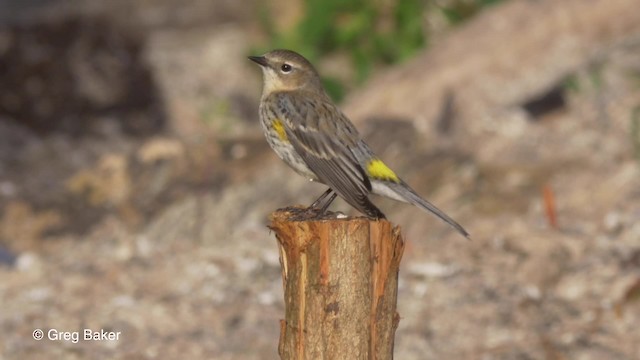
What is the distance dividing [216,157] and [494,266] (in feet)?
11.8

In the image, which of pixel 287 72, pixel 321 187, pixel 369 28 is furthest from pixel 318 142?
pixel 369 28

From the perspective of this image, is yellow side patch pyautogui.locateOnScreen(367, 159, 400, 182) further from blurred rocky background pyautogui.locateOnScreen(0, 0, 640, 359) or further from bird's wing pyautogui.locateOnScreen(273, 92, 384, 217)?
blurred rocky background pyautogui.locateOnScreen(0, 0, 640, 359)

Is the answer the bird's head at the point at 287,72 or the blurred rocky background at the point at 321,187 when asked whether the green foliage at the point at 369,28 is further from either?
the bird's head at the point at 287,72

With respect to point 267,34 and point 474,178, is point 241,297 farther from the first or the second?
point 267,34

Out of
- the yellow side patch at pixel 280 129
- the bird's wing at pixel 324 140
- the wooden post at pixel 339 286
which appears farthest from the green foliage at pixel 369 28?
the wooden post at pixel 339 286

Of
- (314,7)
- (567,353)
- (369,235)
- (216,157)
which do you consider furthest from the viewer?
(314,7)

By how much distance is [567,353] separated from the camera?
9.38m

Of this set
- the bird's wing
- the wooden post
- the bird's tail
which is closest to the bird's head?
the bird's wing

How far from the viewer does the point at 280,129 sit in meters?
7.90

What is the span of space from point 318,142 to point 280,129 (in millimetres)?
301

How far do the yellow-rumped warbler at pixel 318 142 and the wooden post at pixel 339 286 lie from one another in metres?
0.67

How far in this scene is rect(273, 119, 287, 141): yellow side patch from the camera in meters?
7.86

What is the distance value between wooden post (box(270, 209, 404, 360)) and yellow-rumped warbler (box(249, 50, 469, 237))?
67 centimetres

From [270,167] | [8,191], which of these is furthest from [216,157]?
[8,191]
